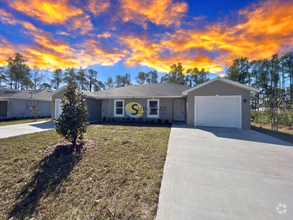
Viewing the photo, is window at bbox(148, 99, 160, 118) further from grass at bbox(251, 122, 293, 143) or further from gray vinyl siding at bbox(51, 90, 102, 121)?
grass at bbox(251, 122, 293, 143)

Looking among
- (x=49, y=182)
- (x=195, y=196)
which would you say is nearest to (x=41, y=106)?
(x=49, y=182)

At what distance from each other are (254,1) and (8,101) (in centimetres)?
2271

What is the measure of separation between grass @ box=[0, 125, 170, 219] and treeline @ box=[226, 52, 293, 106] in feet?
85.1

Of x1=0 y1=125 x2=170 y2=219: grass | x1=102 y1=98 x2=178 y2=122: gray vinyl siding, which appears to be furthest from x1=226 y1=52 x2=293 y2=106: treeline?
x1=0 y1=125 x2=170 y2=219: grass

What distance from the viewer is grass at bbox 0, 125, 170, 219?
1883mm

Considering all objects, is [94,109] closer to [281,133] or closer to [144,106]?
[144,106]

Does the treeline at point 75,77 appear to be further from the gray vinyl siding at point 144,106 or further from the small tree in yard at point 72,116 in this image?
the small tree in yard at point 72,116

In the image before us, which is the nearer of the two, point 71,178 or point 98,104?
→ point 71,178

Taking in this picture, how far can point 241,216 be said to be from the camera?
5.77ft

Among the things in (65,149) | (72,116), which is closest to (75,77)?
(72,116)

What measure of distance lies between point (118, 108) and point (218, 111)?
28.5 feet

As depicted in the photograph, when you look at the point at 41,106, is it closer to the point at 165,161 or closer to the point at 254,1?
the point at 165,161

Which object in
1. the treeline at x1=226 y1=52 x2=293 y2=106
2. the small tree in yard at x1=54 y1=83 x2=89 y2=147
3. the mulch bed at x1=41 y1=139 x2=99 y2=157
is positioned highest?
the treeline at x1=226 y1=52 x2=293 y2=106

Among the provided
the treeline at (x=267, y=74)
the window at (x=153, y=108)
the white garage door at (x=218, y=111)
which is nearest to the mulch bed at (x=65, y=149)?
the window at (x=153, y=108)
